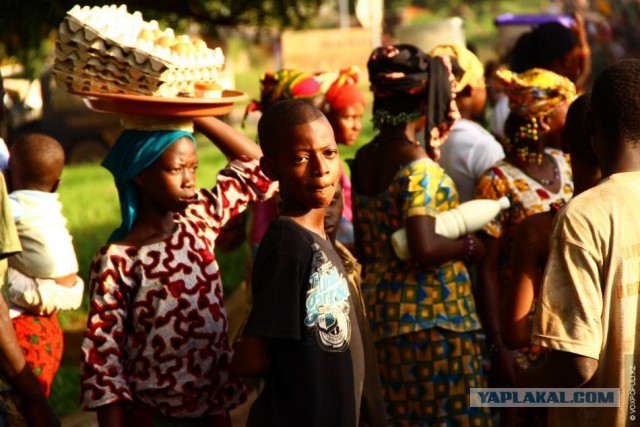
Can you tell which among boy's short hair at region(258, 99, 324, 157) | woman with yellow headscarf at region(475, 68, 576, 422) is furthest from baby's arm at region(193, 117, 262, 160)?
woman with yellow headscarf at region(475, 68, 576, 422)

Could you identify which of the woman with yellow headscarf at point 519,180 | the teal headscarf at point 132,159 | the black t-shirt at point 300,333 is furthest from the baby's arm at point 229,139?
the woman with yellow headscarf at point 519,180

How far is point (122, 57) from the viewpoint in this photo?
3.67 meters

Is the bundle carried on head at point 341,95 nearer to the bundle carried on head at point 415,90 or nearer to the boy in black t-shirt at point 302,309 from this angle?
the bundle carried on head at point 415,90

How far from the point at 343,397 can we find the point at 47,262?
168 cm

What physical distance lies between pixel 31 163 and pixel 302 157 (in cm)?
157

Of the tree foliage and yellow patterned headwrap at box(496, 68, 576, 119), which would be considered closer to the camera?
yellow patterned headwrap at box(496, 68, 576, 119)

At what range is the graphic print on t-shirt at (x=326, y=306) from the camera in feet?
10.7

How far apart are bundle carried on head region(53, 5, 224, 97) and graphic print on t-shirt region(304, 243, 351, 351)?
89cm

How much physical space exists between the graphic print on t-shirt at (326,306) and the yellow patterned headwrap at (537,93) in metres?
2.11

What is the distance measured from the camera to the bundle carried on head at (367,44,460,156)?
15.8ft

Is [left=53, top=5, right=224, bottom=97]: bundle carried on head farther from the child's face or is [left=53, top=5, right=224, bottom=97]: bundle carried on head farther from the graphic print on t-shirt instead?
the child's face

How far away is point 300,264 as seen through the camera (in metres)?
3.25

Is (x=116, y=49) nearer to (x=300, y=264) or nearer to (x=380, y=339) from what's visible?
(x=300, y=264)

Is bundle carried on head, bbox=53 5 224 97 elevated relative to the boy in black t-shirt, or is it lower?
elevated
